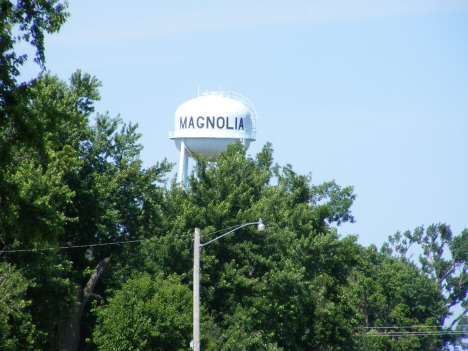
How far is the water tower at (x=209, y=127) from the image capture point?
50594 mm

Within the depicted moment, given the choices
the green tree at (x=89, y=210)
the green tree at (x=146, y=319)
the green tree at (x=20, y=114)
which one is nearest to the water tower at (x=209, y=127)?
the green tree at (x=89, y=210)

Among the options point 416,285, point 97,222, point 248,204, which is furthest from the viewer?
point 416,285

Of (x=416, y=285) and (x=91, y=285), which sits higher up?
(x=416, y=285)

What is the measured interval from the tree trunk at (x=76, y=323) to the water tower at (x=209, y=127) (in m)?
17.7

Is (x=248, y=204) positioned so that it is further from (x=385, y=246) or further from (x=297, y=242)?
(x=385, y=246)

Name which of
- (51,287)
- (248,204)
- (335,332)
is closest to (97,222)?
(51,287)

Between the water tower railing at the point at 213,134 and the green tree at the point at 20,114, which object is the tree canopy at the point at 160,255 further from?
the green tree at the point at 20,114

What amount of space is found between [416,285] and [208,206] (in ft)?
143

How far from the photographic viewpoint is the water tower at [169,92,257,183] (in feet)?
166

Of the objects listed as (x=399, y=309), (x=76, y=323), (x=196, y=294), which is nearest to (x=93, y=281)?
(x=76, y=323)

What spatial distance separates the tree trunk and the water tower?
698 inches

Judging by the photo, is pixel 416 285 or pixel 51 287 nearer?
pixel 51 287

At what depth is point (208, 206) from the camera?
36531 millimetres

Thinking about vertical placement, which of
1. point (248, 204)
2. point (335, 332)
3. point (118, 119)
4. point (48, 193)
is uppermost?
point (118, 119)
